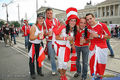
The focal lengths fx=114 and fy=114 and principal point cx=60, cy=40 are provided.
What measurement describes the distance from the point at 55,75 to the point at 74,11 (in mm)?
2158

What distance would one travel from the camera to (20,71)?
4.14 m

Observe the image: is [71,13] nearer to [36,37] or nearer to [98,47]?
[98,47]

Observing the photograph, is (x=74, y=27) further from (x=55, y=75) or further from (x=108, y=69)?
(x=108, y=69)

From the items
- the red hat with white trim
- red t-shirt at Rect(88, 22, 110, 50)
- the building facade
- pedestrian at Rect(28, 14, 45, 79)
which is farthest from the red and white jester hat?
the building facade

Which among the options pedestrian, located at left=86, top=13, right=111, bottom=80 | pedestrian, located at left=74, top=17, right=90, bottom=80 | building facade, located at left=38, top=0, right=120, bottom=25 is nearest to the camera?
→ pedestrian, located at left=86, top=13, right=111, bottom=80

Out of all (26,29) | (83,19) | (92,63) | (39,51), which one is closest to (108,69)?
(92,63)

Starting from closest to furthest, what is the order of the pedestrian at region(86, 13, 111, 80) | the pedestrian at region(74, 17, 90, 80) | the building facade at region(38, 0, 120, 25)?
1. the pedestrian at region(86, 13, 111, 80)
2. the pedestrian at region(74, 17, 90, 80)
3. the building facade at region(38, 0, 120, 25)

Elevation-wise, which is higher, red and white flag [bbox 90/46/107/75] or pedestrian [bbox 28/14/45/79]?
pedestrian [bbox 28/14/45/79]

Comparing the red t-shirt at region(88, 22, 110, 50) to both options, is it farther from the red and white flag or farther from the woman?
the woman

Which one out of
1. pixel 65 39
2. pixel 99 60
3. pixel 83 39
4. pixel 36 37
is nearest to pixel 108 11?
pixel 83 39

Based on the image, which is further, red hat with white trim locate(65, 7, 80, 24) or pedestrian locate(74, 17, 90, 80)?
pedestrian locate(74, 17, 90, 80)

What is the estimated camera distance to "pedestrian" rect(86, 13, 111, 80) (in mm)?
2604

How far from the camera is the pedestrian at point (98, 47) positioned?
8.54 ft

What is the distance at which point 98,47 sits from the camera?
2609 millimetres
